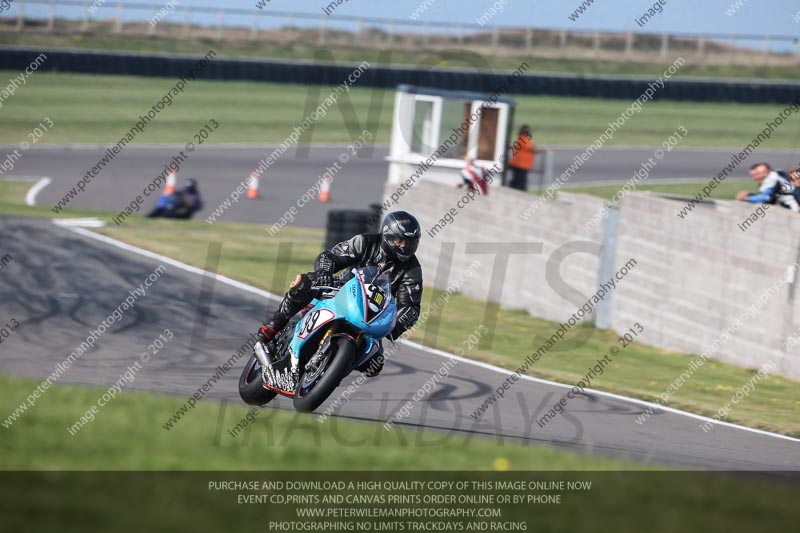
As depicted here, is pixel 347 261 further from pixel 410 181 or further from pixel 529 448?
pixel 410 181

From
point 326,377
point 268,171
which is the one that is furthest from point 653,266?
point 268,171

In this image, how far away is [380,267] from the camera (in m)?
9.41

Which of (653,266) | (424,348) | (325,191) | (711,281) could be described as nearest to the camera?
(424,348)

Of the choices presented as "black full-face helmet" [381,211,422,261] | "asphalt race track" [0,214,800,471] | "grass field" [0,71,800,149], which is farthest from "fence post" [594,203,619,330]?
"grass field" [0,71,800,149]

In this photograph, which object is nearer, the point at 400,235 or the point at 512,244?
the point at 400,235

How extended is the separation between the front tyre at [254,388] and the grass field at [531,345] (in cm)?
449

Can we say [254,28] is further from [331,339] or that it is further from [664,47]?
[331,339]

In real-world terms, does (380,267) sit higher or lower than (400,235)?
lower

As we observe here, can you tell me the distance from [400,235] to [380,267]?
45 cm

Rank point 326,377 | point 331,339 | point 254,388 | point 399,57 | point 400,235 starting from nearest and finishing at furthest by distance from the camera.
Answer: point 326,377
point 331,339
point 400,235
point 254,388
point 399,57

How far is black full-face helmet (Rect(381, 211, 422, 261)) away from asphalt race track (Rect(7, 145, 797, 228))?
56.5ft

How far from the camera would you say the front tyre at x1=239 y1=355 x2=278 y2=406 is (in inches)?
368

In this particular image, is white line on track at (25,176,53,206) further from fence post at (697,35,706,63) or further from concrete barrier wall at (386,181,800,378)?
fence post at (697,35,706,63)
